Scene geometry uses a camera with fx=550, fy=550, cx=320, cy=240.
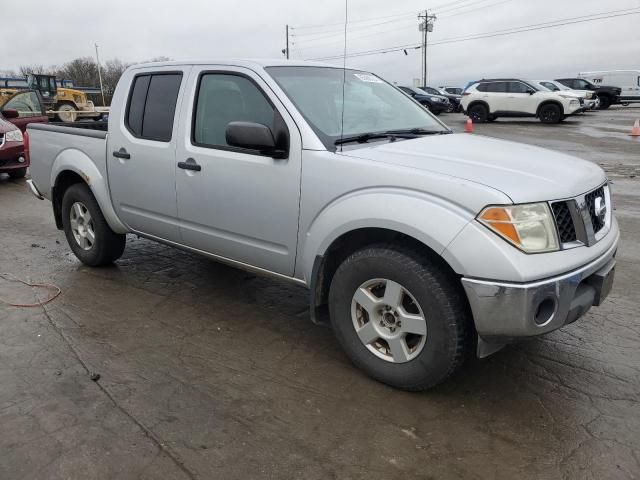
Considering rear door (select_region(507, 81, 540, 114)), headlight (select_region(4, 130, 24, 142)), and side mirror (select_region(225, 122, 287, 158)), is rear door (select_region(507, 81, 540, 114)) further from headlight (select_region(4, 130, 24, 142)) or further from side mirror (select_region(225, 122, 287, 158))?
side mirror (select_region(225, 122, 287, 158))

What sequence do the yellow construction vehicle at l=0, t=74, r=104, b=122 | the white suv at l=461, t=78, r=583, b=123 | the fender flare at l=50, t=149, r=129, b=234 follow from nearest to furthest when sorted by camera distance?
the fender flare at l=50, t=149, r=129, b=234, the white suv at l=461, t=78, r=583, b=123, the yellow construction vehicle at l=0, t=74, r=104, b=122

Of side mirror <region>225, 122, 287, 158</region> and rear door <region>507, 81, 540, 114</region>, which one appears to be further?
rear door <region>507, 81, 540, 114</region>

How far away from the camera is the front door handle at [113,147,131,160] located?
175 inches

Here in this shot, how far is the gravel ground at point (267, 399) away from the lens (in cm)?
254

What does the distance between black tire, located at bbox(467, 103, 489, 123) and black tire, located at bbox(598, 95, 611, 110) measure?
1246cm

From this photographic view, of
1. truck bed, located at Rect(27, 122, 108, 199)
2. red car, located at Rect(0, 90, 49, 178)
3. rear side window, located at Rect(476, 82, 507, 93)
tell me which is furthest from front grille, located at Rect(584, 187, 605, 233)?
rear side window, located at Rect(476, 82, 507, 93)

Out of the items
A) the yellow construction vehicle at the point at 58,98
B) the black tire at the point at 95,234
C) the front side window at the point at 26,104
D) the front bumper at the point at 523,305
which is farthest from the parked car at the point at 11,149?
the yellow construction vehicle at the point at 58,98

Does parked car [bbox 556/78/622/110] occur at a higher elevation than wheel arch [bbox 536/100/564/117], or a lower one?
higher

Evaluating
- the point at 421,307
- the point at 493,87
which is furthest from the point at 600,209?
the point at 493,87

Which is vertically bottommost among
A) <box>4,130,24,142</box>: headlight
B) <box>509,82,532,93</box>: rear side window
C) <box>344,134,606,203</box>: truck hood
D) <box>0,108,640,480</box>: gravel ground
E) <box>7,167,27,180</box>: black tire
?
<box>0,108,640,480</box>: gravel ground

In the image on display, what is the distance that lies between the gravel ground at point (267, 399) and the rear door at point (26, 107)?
368 inches

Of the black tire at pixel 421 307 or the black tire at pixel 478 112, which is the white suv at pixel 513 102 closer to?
the black tire at pixel 478 112

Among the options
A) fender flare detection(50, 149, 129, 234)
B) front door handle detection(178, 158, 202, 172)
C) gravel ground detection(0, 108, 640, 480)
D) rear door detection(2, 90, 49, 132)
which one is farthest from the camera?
rear door detection(2, 90, 49, 132)

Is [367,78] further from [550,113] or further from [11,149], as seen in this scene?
[550,113]
